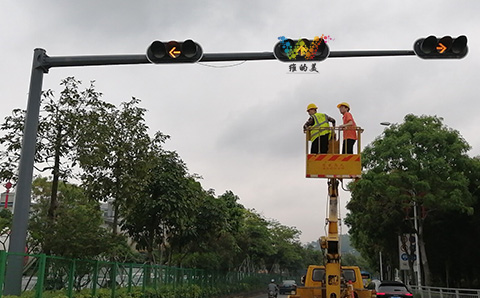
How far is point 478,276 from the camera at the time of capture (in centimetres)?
3428

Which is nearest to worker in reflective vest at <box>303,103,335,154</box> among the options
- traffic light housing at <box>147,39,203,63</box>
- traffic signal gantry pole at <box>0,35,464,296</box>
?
traffic signal gantry pole at <box>0,35,464,296</box>

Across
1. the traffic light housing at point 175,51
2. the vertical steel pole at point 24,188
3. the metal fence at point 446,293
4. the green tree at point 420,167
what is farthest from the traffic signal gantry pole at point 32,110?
the green tree at point 420,167

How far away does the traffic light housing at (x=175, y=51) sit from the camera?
902 centimetres

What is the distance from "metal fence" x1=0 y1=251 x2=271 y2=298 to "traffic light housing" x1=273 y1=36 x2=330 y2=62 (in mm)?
6321

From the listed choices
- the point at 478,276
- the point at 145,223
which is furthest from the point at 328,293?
the point at 478,276

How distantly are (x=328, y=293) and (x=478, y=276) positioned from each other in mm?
27456

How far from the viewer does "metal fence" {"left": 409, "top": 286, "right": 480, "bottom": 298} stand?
2192 centimetres

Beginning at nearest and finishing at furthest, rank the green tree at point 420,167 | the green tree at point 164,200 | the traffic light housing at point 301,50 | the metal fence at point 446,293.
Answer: the traffic light housing at point 301,50, the green tree at point 164,200, the metal fence at point 446,293, the green tree at point 420,167

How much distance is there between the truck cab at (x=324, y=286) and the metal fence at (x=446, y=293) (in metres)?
9.82

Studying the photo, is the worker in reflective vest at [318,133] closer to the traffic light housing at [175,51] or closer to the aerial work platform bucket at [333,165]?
the aerial work platform bucket at [333,165]

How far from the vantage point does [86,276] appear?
1466cm

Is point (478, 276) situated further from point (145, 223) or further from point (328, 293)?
point (328, 293)

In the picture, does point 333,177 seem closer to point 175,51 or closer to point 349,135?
point 349,135

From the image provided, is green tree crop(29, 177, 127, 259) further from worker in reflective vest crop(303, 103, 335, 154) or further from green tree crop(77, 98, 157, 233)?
worker in reflective vest crop(303, 103, 335, 154)
